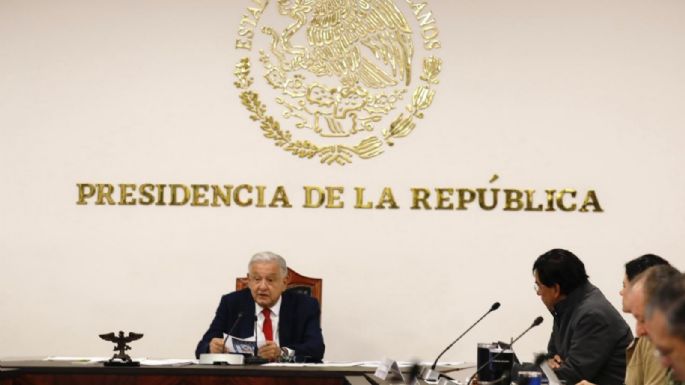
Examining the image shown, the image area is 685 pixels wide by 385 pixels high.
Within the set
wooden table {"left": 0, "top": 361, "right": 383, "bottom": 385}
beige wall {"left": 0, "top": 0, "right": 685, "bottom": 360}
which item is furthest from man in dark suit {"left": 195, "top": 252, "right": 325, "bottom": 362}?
beige wall {"left": 0, "top": 0, "right": 685, "bottom": 360}

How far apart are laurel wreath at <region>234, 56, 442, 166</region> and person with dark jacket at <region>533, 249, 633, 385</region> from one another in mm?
2337

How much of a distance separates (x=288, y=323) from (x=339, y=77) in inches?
84.0

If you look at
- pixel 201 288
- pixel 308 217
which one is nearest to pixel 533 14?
pixel 308 217

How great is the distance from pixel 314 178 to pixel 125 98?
146 cm

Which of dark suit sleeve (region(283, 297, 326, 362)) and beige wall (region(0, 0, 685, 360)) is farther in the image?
beige wall (region(0, 0, 685, 360))

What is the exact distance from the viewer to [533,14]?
7.00 metres

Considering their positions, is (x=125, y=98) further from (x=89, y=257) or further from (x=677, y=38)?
(x=677, y=38)

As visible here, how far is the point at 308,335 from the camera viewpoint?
18.2 ft

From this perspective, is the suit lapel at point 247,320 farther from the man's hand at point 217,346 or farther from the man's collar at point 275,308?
the man's hand at point 217,346

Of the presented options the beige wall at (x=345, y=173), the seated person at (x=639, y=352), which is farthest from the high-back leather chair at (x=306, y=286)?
the seated person at (x=639, y=352)

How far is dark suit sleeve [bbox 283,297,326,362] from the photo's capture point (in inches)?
215

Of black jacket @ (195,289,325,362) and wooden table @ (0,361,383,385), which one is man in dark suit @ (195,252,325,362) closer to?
black jacket @ (195,289,325,362)

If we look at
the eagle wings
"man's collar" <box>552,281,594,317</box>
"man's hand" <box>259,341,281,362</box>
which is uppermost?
the eagle wings

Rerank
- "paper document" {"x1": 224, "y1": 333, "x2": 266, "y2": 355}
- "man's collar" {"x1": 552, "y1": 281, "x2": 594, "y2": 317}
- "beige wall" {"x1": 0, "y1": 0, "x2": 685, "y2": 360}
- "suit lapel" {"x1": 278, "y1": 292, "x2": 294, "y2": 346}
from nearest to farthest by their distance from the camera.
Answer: "man's collar" {"x1": 552, "y1": 281, "x2": 594, "y2": 317} → "paper document" {"x1": 224, "y1": 333, "x2": 266, "y2": 355} → "suit lapel" {"x1": 278, "y1": 292, "x2": 294, "y2": 346} → "beige wall" {"x1": 0, "y1": 0, "x2": 685, "y2": 360}
